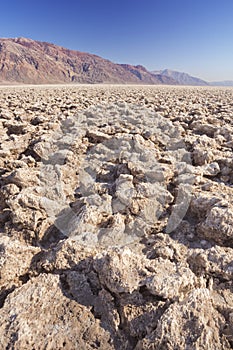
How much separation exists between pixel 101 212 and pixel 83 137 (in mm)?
2136

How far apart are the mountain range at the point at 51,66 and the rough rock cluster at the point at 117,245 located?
96.0 meters

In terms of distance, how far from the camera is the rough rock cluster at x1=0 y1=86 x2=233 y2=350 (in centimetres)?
131

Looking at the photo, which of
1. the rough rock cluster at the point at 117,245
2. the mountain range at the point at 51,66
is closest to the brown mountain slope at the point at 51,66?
the mountain range at the point at 51,66

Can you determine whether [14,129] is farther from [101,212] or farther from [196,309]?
[196,309]

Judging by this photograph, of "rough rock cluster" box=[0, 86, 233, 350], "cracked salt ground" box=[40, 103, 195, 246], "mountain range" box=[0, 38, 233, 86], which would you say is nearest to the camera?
"rough rock cluster" box=[0, 86, 233, 350]

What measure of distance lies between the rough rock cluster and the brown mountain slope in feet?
341

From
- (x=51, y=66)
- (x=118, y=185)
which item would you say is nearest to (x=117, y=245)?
(x=118, y=185)

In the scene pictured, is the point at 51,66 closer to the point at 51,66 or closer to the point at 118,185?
the point at 51,66

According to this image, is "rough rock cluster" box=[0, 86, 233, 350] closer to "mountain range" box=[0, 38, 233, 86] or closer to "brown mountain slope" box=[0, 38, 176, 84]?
"mountain range" box=[0, 38, 233, 86]

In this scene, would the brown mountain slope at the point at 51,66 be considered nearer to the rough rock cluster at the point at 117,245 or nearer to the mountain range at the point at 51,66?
the mountain range at the point at 51,66

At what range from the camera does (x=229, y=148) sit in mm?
3787

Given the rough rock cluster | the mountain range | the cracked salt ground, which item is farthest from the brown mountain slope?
the rough rock cluster

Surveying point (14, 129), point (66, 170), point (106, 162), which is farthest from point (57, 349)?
point (14, 129)

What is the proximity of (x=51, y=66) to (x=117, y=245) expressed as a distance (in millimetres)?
133878
